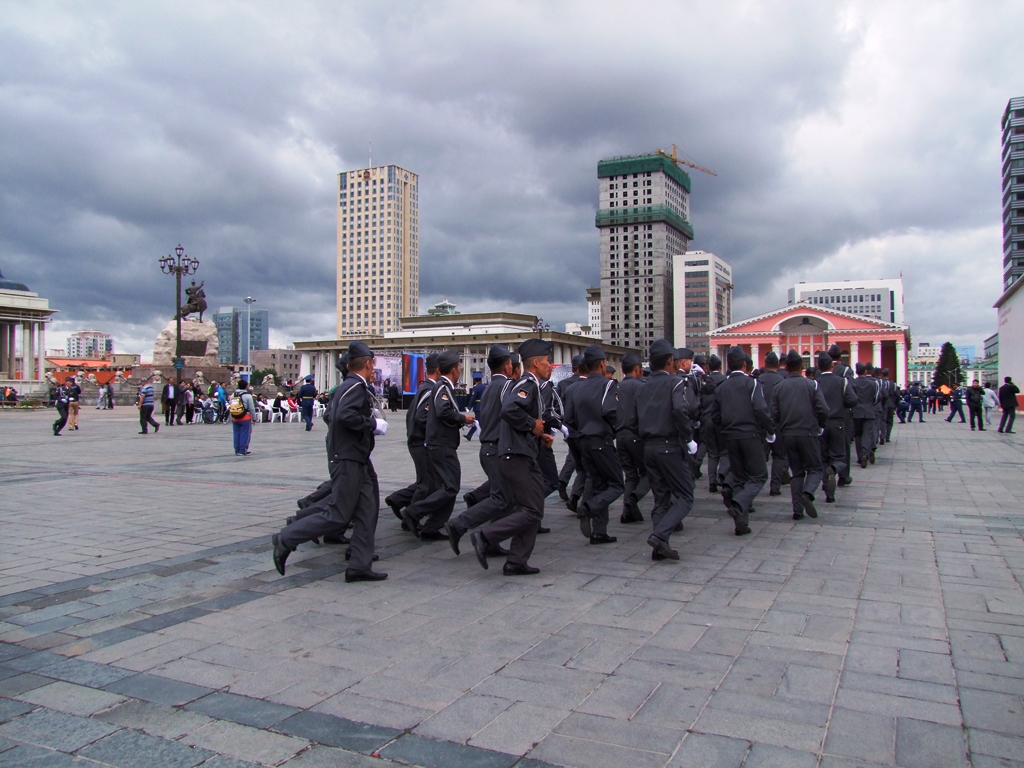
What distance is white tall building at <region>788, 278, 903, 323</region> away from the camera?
5758 inches

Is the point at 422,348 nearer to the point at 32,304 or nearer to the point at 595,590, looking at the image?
the point at 32,304

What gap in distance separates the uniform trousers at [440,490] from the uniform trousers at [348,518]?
56.7 inches

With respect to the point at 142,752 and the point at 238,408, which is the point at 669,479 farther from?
the point at 238,408

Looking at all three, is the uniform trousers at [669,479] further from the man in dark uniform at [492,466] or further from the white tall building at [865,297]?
the white tall building at [865,297]

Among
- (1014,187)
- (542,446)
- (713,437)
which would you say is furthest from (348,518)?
(1014,187)

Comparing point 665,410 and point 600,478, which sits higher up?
point 665,410

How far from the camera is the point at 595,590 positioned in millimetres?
5168

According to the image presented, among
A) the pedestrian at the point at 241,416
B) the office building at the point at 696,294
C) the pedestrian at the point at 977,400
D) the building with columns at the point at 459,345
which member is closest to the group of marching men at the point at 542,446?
the pedestrian at the point at 241,416

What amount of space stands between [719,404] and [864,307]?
157 meters

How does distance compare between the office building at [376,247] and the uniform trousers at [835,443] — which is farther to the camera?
the office building at [376,247]

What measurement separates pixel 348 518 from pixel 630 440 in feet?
10.2

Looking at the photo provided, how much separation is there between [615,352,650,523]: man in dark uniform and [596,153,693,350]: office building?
144163 mm

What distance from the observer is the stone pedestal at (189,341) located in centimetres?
4069

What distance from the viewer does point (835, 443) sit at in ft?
33.6
